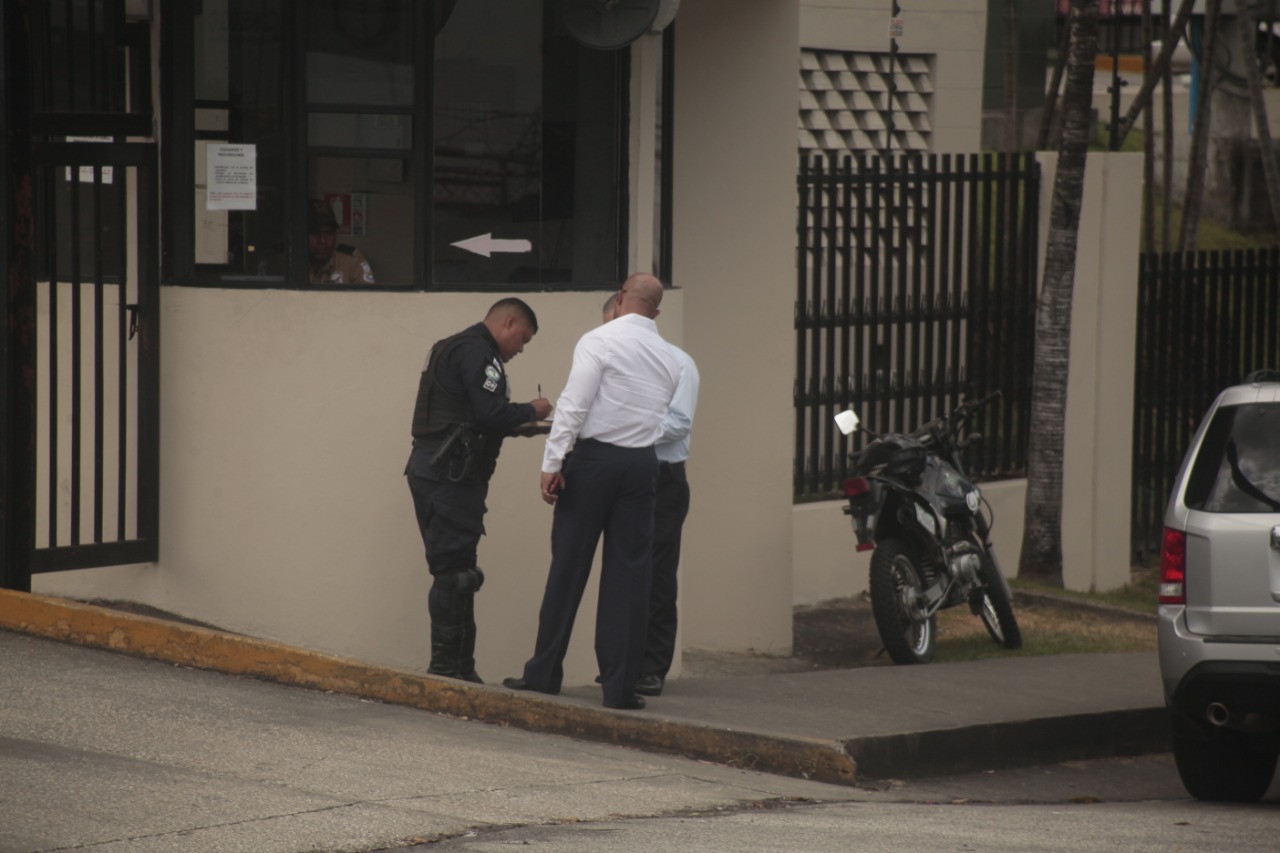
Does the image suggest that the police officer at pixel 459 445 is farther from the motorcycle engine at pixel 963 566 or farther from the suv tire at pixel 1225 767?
the suv tire at pixel 1225 767

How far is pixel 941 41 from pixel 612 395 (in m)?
10.3

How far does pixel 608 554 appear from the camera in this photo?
7.89 meters

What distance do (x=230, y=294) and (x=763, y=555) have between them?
3.44 metres

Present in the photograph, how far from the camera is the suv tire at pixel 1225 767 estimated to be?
742 cm

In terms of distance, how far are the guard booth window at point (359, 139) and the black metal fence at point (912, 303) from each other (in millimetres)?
3028

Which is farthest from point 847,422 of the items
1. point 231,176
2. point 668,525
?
point 231,176

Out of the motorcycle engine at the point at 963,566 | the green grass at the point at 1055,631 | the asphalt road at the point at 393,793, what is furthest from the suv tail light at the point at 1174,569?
the green grass at the point at 1055,631

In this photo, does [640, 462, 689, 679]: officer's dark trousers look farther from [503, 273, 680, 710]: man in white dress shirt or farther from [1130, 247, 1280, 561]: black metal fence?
[1130, 247, 1280, 561]: black metal fence

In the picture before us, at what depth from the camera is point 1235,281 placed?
565 inches

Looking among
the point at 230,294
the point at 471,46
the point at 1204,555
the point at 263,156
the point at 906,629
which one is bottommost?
the point at 906,629

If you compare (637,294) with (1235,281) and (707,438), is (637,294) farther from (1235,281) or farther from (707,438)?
(1235,281)

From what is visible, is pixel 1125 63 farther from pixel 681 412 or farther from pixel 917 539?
pixel 681 412

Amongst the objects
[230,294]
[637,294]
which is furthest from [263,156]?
[637,294]

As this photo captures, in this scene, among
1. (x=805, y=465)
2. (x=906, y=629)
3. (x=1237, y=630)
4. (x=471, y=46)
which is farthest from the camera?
(x=805, y=465)
